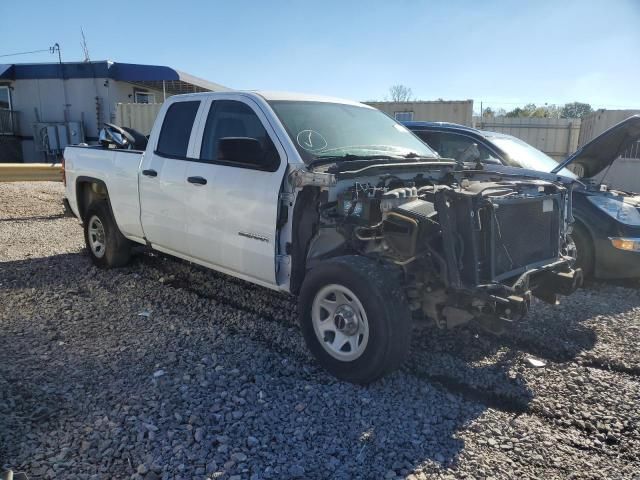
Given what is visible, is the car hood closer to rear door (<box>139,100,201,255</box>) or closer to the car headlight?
the car headlight

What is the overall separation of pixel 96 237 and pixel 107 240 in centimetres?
36

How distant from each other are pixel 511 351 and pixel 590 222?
96.7 inches

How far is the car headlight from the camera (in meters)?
5.91

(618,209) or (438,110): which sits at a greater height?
(438,110)

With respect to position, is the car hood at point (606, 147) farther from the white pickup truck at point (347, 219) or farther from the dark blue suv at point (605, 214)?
Answer: the white pickup truck at point (347, 219)

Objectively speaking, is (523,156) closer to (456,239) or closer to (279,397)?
(456,239)

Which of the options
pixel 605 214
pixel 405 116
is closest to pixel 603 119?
pixel 405 116

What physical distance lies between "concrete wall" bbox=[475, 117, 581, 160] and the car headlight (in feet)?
37.0

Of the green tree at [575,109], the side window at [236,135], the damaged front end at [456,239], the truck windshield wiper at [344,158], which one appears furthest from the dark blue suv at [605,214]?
the green tree at [575,109]

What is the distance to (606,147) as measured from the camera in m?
5.84

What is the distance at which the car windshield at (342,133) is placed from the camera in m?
4.34

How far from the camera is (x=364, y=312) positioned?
3553 millimetres

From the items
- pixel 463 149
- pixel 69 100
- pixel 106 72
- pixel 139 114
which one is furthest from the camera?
Result: pixel 69 100

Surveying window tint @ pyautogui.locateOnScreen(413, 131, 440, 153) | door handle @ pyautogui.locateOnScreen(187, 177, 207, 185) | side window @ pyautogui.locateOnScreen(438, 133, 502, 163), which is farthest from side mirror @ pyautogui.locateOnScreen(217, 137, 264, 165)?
window tint @ pyautogui.locateOnScreen(413, 131, 440, 153)
